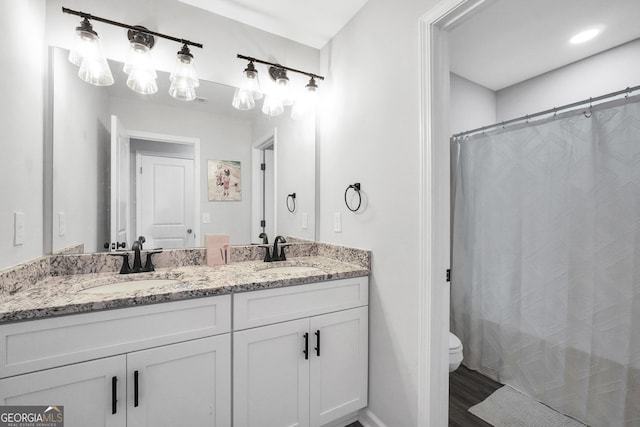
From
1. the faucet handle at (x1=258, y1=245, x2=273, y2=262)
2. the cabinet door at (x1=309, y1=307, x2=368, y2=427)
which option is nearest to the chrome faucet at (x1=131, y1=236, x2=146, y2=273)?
the faucet handle at (x1=258, y1=245, x2=273, y2=262)

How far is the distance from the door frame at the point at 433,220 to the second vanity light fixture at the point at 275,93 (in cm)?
94

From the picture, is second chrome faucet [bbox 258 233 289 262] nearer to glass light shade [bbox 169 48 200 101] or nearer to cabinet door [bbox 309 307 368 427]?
cabinet door [bbox 309 307 368 427]

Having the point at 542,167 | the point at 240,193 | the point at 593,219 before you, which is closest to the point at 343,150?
the point at 240,193

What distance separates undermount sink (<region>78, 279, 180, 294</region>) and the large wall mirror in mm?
323

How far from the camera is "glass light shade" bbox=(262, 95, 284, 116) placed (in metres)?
1.99

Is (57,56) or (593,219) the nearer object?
(57,56)

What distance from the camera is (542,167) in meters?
1.96

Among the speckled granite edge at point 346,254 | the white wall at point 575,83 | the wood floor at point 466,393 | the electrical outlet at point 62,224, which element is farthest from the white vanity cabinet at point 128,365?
Result: the white wall at point 575,83

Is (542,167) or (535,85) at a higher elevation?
(535,85)

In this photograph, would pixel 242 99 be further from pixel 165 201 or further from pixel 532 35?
pixel 532 35

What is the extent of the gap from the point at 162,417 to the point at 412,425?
1.15 metres

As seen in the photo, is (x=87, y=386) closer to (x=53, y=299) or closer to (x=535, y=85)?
(x=53, y=299)

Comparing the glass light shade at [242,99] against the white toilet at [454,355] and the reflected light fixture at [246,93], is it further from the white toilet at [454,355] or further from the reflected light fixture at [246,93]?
the white toilet at [454,355]

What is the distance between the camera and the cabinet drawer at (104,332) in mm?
900
